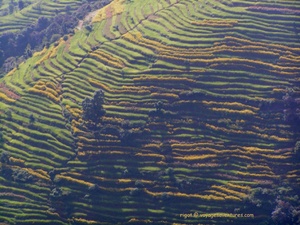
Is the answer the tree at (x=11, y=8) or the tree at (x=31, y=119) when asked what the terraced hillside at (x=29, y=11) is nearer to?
the tree at (x=11, y=8)

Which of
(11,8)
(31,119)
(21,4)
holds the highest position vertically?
(21,4)

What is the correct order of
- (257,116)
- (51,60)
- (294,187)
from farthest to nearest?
(51,60), (257,116), (294,187)

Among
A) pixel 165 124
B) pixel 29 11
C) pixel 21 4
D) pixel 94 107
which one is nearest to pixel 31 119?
pixel 94 107

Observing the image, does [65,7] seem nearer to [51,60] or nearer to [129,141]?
[51,60]

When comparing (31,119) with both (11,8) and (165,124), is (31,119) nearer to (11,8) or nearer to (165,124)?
(165,124)

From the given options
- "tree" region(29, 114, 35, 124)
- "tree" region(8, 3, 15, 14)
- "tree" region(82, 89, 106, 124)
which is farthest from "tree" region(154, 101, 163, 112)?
"tree" region(8, 3, 15, 14)

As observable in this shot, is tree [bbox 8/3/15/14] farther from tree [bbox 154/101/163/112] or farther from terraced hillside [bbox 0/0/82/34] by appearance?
tree [bbox 154/101/163/112]

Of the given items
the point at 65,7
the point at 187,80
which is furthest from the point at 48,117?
the point at 65,7
